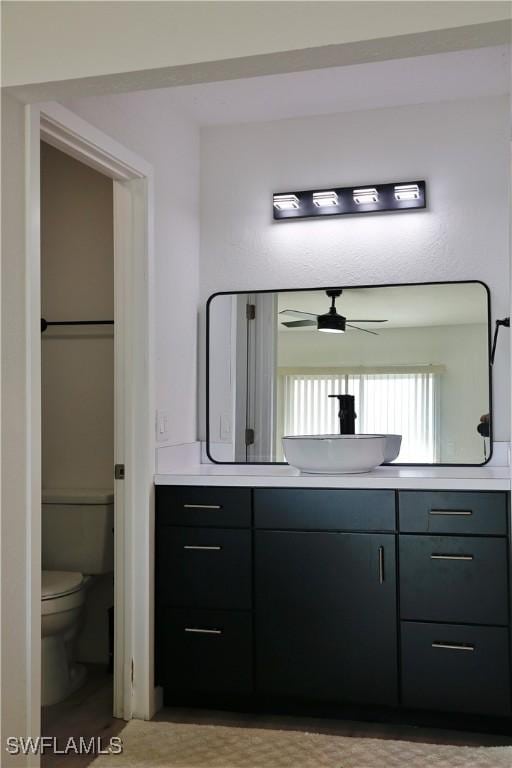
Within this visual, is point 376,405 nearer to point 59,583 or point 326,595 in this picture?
point 326,595

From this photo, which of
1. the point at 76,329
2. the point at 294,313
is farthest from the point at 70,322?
the point at 294,313

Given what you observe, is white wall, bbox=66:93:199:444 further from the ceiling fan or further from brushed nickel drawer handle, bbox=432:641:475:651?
brushed nickel drawer handle, bbox=432:641:475:651

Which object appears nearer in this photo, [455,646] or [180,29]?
[180,29]

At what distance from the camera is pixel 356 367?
11.1 ft

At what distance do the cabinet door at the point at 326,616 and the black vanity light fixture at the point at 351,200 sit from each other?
1.41 m

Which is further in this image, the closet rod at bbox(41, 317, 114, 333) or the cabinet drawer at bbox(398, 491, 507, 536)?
the closet rod at bbox(41, 317, 114, 333)

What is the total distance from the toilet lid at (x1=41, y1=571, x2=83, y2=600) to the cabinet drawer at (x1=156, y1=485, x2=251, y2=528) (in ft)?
1.47

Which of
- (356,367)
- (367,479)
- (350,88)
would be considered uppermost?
(350,88)

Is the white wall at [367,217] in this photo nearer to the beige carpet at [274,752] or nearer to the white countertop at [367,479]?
the white countertop at [367,479]

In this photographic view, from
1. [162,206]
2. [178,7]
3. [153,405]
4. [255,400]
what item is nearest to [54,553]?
[153,405]

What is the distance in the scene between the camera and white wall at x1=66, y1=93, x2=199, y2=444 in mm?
2988

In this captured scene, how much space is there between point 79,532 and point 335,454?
1212 millimetres

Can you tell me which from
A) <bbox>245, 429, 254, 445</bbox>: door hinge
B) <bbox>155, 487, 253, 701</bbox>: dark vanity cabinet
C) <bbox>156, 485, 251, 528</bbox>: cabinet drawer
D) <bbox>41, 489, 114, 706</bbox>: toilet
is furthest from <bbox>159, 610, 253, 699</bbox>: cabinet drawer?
<bbox>245, 429, 254, 445</bbox>: door hinge

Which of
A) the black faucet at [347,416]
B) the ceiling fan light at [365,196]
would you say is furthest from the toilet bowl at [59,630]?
the ceiling fan light at [365,196]
